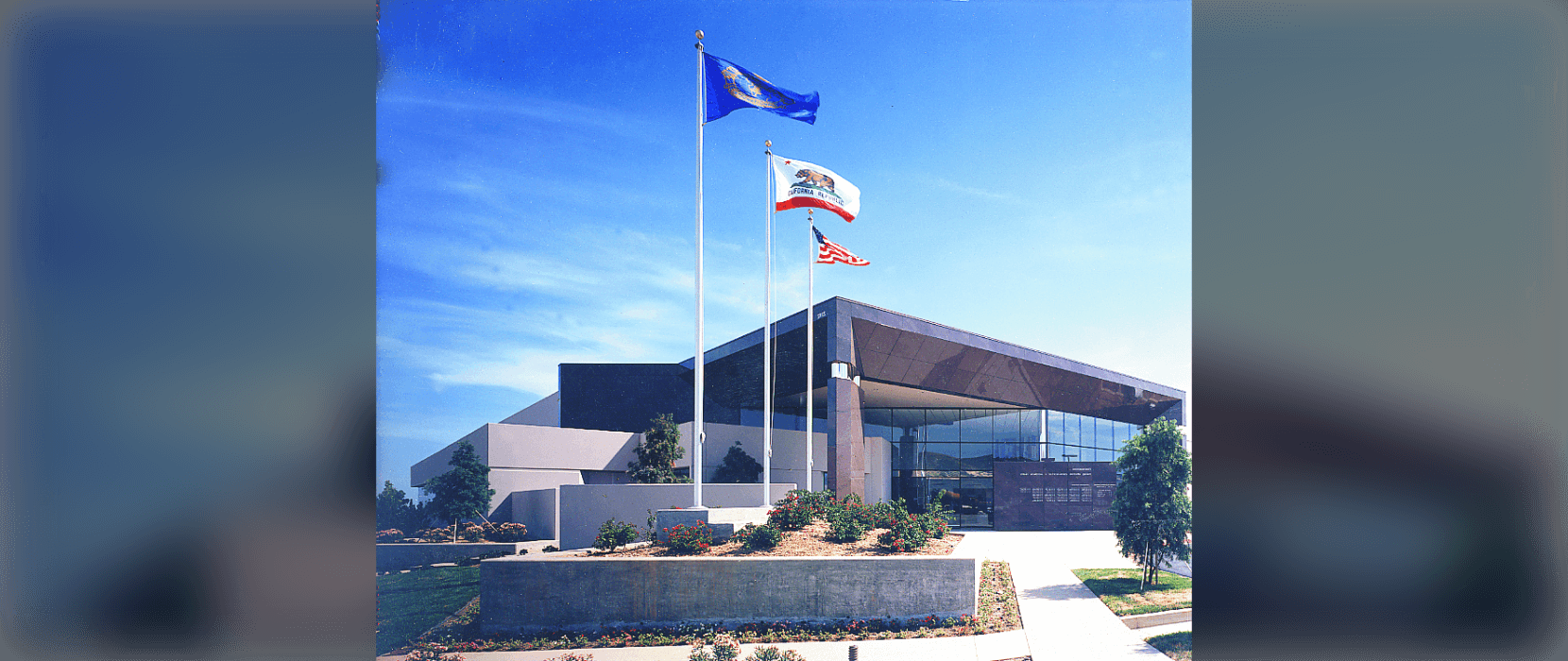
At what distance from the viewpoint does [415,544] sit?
18828 mm

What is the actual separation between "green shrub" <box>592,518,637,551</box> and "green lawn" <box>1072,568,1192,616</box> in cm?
870

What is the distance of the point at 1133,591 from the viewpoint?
593 inches

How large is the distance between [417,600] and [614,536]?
436 cm

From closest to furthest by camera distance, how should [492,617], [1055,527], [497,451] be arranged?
[492,617] < [497,451] < [1055,527]

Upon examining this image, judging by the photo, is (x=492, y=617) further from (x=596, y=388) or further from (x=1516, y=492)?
(x=596, y=388)

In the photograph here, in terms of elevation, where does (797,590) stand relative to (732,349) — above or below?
below

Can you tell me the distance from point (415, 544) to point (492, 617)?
855cm

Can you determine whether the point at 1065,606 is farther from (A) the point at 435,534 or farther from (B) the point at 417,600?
(A) the point at 435,534

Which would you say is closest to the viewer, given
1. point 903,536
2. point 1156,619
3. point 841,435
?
point 1156,619

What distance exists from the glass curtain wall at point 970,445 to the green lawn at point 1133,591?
45.1 ft

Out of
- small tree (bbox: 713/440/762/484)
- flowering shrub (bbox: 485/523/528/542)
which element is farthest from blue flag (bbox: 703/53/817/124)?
small tree (bbox: 713/440/762/484)

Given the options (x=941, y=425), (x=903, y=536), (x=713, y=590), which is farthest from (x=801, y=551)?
(x=941, y=425)

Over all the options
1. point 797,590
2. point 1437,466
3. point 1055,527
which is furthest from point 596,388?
point 1437,466

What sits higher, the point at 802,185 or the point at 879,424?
the point at 802,185
